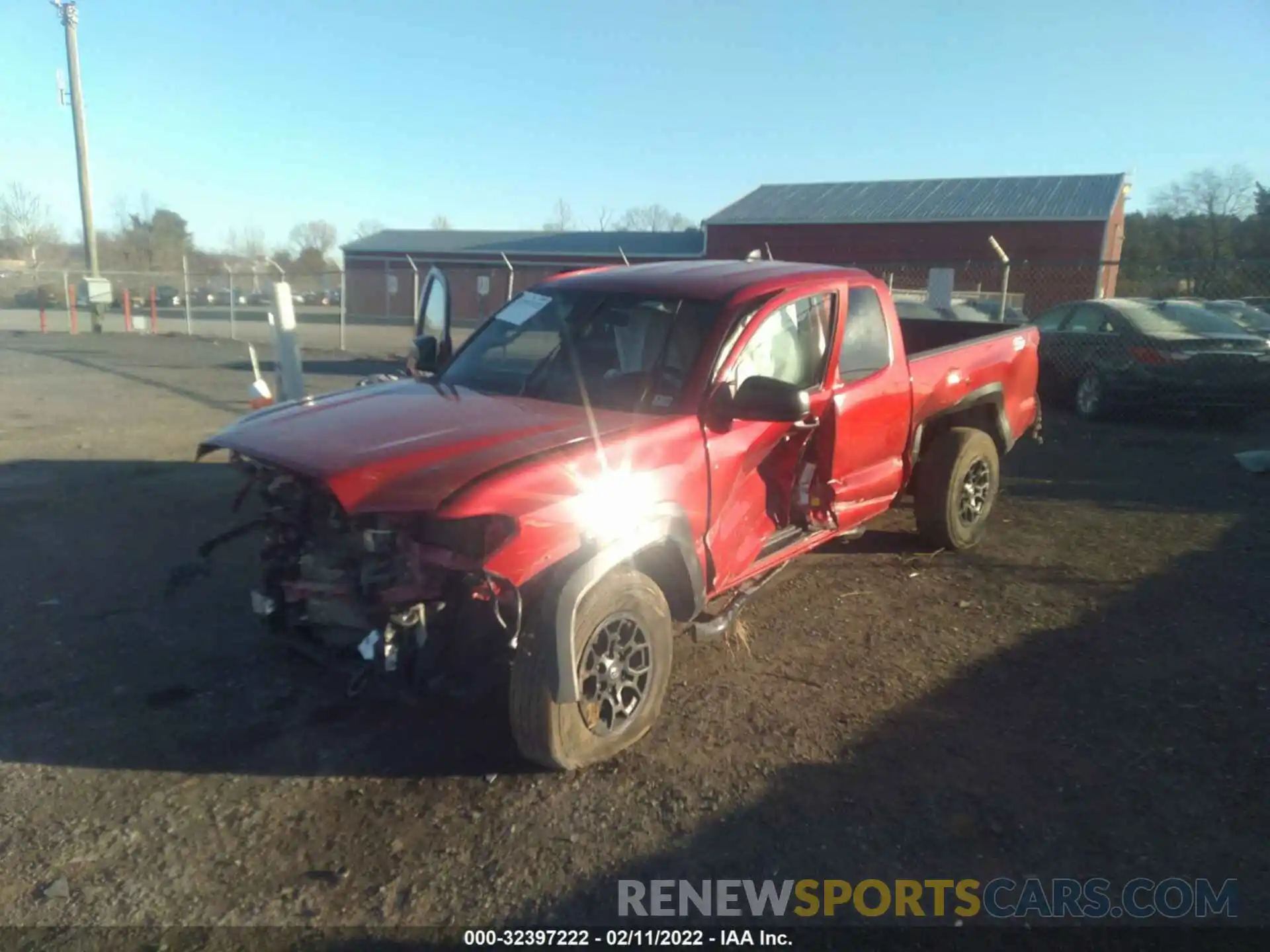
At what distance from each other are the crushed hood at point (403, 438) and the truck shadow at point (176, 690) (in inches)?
33.1

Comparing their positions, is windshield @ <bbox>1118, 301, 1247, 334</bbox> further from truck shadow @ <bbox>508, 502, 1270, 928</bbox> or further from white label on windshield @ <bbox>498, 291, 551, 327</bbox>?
white label on windshield @ <bbox>498, 291, 551, 327</bbox>

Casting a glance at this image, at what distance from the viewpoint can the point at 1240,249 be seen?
4012 centimetres

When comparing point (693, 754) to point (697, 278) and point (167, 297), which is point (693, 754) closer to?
point (697, 278)

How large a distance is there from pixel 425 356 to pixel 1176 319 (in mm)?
10126

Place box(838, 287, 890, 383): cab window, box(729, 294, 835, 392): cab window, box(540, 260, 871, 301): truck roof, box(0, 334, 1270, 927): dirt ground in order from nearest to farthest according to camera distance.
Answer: box(0, 334, 1270, 927): dirt ground → box(729, 294, 835, 392): cab window → box(540, 260, 871, 301): truck roof → box(838, 287, 890, 383): cab window

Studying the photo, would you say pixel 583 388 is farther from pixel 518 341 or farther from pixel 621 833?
pixel 621 833

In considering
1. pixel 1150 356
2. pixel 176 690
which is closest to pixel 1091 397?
pixel 1150 356

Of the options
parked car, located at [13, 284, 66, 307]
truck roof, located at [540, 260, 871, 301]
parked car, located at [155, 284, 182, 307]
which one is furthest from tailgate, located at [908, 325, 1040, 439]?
parked car, located at [155, 284, 182, 307]

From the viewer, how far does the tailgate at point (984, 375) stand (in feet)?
19.1

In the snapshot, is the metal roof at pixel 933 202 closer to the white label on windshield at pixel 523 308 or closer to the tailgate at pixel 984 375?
the tailgate at pixel 984 375

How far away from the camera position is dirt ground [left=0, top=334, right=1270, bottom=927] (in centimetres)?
307

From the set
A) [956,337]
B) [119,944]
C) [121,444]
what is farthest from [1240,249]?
[119,944]

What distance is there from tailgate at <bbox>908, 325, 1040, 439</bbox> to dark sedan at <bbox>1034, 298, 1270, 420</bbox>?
14.2 ft

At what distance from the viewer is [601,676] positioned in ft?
11.9
